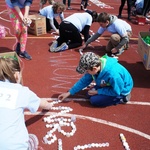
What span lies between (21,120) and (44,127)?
1.17m

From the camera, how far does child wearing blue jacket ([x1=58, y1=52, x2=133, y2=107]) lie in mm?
3076

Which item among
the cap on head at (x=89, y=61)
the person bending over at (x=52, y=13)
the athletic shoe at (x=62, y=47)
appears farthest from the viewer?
the person bending over at (x=52, y=13)

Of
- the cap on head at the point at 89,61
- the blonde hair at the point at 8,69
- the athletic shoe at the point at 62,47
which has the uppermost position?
the blonde hair at the point at 8,69

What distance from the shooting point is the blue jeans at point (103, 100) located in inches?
135

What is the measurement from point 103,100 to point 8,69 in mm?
1794

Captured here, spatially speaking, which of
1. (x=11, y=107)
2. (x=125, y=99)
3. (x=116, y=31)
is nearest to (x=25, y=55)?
(x=116, y=31)

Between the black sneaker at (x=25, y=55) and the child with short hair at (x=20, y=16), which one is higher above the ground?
the child with short hair at (x=20, y=16)

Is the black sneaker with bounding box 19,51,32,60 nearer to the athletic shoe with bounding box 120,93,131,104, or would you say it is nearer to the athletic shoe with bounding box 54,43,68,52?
the athletic shoe with bounding box 54,43,68,52

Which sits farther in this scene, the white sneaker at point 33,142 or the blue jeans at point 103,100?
the blue jeans at point 103,100

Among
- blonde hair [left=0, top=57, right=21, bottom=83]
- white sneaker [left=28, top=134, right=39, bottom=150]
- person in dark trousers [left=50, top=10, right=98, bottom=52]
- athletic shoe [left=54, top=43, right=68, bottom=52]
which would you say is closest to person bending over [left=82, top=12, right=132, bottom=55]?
person in dark trousers [left=50, top=10, right=98, bottom=52]

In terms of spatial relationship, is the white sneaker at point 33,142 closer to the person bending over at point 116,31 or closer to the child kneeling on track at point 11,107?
the child kneeling on track at point 11,107

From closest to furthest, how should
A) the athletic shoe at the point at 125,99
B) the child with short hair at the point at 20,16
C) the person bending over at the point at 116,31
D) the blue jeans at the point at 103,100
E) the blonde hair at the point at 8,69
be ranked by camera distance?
1. the blonde hair at the point at 8,69
2. the blue jeans at the point at 103,100
3. the athletic shoe at the point at 125,99
4. the child with short hair at the point at 20,16
5. the person bending over at the point at 116,31

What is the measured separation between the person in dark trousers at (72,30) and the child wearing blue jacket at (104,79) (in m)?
2.23

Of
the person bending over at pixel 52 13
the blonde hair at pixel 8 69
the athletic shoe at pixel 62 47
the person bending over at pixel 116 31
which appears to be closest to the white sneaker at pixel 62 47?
the athletic shoe at pixel 62 47
